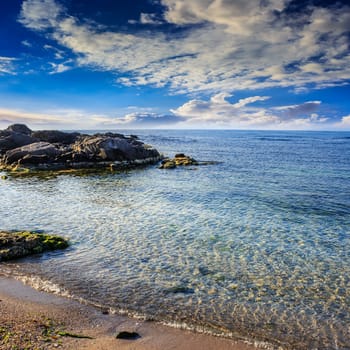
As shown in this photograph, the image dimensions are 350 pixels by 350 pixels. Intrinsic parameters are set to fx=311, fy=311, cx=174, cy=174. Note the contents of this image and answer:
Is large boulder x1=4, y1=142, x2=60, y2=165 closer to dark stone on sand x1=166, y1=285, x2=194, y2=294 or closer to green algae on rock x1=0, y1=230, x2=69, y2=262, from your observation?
green algae on rock x1=0, y1=230, x2=69, y2=262

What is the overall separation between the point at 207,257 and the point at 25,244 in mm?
8519

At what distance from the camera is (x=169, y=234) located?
56.5 feet

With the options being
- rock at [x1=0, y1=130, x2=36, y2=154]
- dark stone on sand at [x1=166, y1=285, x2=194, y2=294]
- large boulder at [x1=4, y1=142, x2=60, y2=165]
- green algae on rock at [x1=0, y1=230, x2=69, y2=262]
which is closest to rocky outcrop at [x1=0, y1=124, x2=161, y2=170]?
large boulder at [x1=4, y1=142, x2=60, y2=165]

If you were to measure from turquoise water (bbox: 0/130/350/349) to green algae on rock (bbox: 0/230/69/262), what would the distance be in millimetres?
742

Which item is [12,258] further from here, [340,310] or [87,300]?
[340,310]

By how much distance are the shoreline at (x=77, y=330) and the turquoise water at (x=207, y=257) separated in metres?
0.57

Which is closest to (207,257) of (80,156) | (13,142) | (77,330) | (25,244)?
(77,330)


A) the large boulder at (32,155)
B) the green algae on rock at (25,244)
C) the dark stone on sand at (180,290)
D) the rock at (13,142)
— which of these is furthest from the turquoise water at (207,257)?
the rock at (13,142)

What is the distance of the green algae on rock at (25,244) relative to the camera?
1396 cm

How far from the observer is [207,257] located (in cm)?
1425

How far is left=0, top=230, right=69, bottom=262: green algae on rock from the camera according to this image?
13959mm

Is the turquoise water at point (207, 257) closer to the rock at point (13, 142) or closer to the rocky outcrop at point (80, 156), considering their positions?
the rocky outcrop at point (80, 156)

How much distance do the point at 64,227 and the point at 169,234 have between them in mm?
6364

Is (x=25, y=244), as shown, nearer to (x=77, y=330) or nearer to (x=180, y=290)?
(x=77, y=330)
